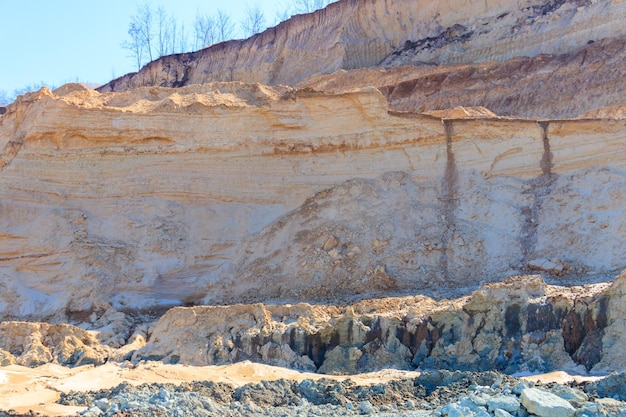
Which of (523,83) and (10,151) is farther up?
(523,83)

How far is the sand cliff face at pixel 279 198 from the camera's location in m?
13.9

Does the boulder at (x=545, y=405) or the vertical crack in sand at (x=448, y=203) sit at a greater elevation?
the vertical crack in sand at (x=448, y=203)

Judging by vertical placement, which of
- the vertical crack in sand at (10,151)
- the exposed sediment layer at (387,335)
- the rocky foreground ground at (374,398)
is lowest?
the rocky foreground ground at (374,398)

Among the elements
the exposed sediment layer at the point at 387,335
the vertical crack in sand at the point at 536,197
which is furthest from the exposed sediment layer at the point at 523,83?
the exposed sediment layer at the point at 387,335

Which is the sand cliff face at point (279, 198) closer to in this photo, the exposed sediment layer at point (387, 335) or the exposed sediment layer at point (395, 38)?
the exposed sediment layer at point (387, 335)

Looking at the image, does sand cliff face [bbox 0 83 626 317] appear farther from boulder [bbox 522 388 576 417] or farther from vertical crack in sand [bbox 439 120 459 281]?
boulder [bbox 522 388 576 417]

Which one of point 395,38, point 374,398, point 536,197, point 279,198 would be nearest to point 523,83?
point 536,197

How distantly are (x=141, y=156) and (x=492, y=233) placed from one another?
21.3 feet

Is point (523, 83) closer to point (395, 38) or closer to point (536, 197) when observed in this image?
point (536, 197)

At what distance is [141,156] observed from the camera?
1550cm

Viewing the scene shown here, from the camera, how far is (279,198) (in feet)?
50.1

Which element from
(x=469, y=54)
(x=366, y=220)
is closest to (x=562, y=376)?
(x=366, y=220)

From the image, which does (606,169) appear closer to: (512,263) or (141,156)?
(512,263)

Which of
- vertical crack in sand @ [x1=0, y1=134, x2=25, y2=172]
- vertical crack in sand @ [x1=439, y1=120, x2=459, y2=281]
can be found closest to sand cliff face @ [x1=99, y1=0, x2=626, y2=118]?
vertical crack in sand @ [x1=439, y1=120, x2=459, y2=281]
